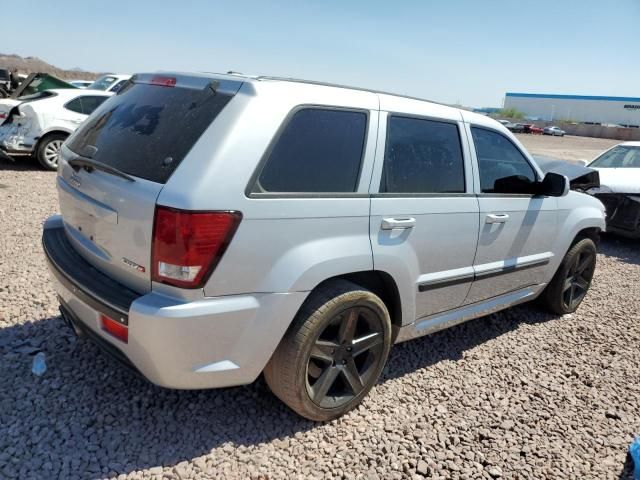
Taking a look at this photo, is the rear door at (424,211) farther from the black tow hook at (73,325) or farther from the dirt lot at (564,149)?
the dirt lot at (564,149)

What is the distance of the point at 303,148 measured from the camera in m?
2.48

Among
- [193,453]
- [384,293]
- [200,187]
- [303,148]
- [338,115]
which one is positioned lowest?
[193,453]

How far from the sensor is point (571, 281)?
185 inches

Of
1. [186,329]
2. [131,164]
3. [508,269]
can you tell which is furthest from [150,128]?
[508,269]

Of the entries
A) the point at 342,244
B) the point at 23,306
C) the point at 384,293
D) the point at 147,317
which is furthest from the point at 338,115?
the point at 23,306

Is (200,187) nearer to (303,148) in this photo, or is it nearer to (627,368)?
(303,148)

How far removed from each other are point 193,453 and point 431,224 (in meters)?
1.84

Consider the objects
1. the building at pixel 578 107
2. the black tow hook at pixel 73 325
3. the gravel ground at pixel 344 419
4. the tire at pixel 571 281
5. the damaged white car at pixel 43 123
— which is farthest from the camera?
the building at pixel 578 107

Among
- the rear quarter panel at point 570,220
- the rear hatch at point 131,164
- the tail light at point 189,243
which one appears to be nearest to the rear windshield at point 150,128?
the rear hatch at point 131,164

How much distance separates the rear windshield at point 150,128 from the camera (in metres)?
2.30

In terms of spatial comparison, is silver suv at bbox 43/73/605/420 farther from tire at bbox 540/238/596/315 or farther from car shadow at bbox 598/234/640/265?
car shadow at bbox 598/234/640/265

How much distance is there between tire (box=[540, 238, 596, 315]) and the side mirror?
0.91 metres

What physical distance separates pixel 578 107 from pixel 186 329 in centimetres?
10256

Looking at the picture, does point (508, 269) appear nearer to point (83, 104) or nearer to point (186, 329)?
point (186, 329)
